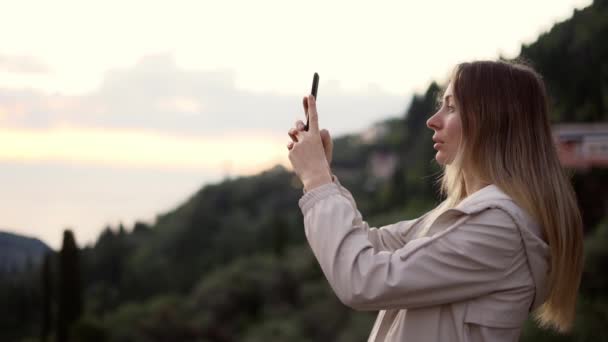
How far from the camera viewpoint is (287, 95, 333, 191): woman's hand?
1.31 metres

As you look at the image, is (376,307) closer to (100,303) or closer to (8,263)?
(8,263)

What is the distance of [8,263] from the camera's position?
2.15 m

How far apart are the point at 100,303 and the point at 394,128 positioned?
32420mm

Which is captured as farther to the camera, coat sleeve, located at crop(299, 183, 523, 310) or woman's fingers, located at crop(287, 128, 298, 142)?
woman's fingers, located at crop(287, 128, 298, 142)

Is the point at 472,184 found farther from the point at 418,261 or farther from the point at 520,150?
the point at 418,261

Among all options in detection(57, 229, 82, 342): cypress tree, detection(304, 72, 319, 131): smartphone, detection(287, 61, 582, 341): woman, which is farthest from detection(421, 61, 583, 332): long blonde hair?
detection(57, 229, 82, 342): cypress tree

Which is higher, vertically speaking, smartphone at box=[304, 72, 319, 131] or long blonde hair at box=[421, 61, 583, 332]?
smartphone at box=[304, 72, 319, 131]

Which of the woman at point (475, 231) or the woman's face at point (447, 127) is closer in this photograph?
the woman at point (475, 231)

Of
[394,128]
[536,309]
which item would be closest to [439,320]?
[536,309]

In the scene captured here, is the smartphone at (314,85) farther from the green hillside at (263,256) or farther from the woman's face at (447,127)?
the green hillside at (263,256)

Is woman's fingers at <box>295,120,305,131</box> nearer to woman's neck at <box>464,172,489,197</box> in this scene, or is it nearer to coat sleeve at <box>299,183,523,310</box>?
coat sleeve at <box>299,183,523,310</box>

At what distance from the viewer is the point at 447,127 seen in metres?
1.36

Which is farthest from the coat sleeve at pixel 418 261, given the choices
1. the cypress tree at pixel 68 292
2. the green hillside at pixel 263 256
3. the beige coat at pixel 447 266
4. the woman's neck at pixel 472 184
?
the cypress tree at pixel 68 292

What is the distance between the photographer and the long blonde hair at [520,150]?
129cm
